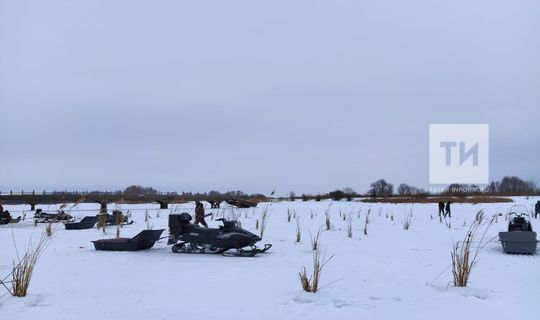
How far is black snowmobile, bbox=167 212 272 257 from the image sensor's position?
374 inches

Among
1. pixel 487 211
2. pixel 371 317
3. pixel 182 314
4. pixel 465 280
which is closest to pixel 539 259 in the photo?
pixel 465 280

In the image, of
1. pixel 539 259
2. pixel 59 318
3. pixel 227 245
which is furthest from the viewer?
pixel 227 245

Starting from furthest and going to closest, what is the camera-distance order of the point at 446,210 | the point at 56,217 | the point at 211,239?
the point at 446,210 < the point at 211,239 < the point at 56,217

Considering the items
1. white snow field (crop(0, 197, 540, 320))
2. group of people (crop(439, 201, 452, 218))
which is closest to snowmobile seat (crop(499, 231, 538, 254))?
white snow field (crop(0, 197, 540, 320))

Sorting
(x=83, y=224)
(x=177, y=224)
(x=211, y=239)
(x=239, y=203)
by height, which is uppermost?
(x=239, y=203)

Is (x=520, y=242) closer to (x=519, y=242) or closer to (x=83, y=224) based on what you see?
(x=519, y=242)

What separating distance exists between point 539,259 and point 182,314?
6.97 meters

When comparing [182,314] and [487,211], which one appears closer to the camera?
[182,314]

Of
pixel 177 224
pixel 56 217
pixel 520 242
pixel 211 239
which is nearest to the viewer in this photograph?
pixel 56 217

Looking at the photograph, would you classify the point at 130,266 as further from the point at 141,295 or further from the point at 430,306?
the point at 430,306

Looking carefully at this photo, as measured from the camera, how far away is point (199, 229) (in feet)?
32.4

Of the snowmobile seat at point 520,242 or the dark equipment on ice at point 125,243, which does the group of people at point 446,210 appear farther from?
the dark equipment on ice at point 125,243

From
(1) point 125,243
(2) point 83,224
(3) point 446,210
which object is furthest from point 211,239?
(3) point 446,210

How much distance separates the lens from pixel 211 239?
970cm
